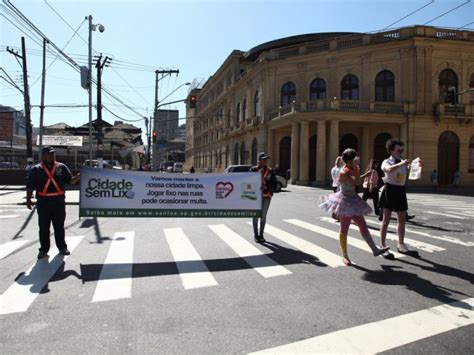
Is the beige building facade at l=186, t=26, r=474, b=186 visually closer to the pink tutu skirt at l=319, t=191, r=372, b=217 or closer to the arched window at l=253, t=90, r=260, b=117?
the arched window at l=253, t=90, r=260, b=117

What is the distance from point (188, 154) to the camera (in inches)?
4048

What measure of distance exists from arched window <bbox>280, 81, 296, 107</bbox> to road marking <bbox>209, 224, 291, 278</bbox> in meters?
32.8

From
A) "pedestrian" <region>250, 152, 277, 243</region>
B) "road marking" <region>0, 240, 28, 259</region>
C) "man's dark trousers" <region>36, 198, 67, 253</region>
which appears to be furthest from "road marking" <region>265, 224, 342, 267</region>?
"road marking" <region>0, 240, 28, 259</region>

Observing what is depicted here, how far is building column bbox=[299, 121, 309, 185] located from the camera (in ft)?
115

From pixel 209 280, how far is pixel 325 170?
30100 millimetres

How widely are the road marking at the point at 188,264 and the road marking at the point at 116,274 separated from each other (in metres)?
0.77

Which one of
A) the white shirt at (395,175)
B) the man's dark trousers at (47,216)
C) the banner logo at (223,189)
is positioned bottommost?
the man's dark trousers at (47,216)

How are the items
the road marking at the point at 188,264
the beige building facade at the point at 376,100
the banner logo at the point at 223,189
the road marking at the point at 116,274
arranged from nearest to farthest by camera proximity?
the road marking at the point at 116,274 → the road marking at the point at 188,264 → the banner logo at the point at 223,189 → the beige building facade at the point at 376,100

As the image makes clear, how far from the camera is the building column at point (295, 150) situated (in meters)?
36.1

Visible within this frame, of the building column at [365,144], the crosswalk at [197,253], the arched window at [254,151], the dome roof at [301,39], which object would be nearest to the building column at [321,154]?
the building column at [365,144]

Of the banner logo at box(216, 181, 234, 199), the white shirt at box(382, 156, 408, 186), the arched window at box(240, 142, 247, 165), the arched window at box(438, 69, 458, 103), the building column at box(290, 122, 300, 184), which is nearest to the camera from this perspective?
the white shirt at box(382, 156, 408, 186)

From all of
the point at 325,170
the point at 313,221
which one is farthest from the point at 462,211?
Answer: the point at 325,170

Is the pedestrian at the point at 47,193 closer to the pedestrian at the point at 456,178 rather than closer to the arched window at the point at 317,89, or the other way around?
the pedestrian at the point at 456,178

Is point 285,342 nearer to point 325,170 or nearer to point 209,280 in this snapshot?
point 209,280
